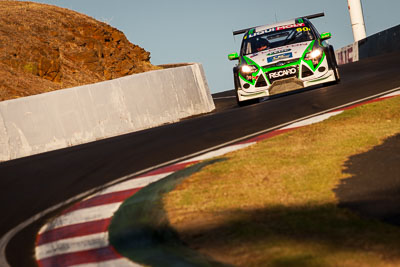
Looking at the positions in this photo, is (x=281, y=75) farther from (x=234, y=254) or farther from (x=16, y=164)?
(x=234, y=254)

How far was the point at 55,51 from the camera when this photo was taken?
33.8m

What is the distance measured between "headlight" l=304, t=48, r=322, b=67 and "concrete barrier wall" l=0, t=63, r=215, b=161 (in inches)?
126

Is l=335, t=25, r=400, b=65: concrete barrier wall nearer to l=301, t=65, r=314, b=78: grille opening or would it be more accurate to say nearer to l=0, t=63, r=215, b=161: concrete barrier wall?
l=0, t=63, r=215, b=161: concrete barrier wall

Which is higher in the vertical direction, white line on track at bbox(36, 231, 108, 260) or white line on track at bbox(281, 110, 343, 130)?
white line on track at bbox(36, 231, 108, 260)

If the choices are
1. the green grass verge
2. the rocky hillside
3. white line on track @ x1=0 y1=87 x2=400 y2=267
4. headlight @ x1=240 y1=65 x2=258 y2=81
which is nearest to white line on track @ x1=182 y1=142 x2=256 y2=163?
white line on track @ x1=0 y1=87 x2=400 y2=267

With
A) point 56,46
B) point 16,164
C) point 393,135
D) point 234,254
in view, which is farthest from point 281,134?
point 56,46

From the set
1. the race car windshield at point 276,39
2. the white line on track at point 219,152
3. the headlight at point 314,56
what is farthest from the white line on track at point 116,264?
the race car windshield at point 276,39

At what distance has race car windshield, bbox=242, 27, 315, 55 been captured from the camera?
14961 mm

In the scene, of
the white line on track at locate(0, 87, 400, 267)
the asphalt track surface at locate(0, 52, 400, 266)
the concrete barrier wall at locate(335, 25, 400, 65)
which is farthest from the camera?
the concrete barrier wall at locate(335, 25, 400, 65)

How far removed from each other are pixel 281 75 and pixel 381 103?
13.2 feet

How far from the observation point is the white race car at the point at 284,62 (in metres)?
14.2

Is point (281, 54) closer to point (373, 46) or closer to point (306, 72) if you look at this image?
point (306, 72)

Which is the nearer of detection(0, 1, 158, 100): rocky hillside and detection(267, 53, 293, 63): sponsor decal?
detection(267, 53, 293, 63): sponsor decal

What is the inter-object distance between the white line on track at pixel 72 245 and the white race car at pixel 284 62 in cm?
905
